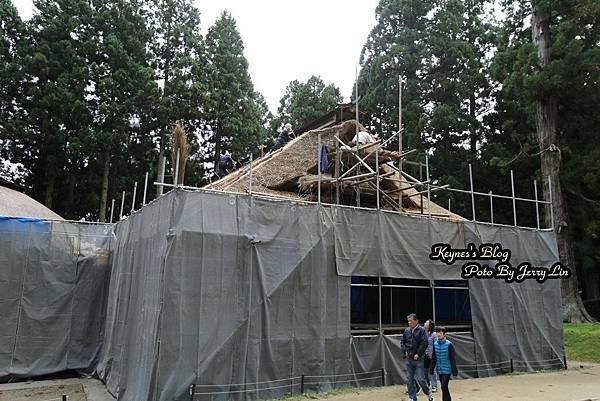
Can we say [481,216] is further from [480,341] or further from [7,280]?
[7,280]

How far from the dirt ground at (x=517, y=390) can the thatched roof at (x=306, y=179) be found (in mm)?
4458

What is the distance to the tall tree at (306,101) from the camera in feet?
107

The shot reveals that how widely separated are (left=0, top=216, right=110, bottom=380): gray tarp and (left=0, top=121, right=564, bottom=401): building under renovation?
28 millimetres

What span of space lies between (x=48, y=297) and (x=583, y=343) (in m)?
15.0

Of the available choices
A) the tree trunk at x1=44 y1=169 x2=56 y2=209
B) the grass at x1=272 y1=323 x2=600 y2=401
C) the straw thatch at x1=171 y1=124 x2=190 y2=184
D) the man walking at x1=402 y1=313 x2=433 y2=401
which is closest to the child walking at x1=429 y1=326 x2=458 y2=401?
the man walking at x1=402 y1=313 x2=433 y2=401

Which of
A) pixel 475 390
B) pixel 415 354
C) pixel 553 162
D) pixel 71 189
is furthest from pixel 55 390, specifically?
pixel 553 162

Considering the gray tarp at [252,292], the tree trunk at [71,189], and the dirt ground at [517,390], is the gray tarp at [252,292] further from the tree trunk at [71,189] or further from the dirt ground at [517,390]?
the tree trunk at [71,189]

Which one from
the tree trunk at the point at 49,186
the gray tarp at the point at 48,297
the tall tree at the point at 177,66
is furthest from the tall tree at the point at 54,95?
the gray tarp at the point at 48,297

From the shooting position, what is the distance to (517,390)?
923cm

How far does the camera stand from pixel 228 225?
8328mm

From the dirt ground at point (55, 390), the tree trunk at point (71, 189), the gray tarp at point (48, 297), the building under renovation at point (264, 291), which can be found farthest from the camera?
the tree trunk at point (71, 189)

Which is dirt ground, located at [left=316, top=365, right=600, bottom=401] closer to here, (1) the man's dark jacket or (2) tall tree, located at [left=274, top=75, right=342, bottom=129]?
(1) the man's dark jacket

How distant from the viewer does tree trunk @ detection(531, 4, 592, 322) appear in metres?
17.8

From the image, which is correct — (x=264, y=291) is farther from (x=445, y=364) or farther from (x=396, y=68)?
(x=396, y=68)
